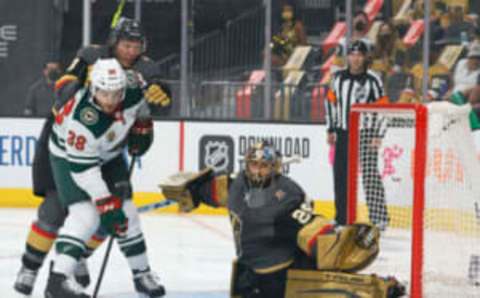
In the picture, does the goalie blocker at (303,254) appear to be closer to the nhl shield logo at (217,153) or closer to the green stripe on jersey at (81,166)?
the green stripe on jersey at (81,166)

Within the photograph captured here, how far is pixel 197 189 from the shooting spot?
5.48m

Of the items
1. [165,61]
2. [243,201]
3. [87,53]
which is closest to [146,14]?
[165,61]

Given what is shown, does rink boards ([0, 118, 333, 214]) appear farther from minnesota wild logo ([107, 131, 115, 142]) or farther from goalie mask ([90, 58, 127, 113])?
goalie mask ([90, 58, 127, 113])

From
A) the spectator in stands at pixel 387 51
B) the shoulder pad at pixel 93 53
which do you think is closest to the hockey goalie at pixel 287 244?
the shoulder pad at pixel 93 53

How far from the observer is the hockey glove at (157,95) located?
18.8ft

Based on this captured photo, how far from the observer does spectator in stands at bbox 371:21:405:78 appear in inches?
387

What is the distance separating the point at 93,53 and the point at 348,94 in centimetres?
274

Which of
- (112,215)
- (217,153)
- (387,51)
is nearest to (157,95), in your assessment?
(112,215)

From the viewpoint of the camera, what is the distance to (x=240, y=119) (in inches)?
387

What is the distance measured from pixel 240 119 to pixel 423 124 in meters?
4.41

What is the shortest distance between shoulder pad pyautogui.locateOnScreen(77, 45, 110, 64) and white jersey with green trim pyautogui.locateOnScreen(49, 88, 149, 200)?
267 mm

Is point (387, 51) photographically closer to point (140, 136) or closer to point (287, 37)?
point (287, 37)

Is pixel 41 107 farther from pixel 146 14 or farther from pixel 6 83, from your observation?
pixel 146 14

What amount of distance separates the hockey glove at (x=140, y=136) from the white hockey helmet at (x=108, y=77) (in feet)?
1.02
